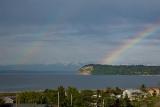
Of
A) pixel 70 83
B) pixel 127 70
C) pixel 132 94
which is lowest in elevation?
pixel 132 94

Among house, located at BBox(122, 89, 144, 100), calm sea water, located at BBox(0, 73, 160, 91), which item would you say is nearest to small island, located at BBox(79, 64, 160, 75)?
calm sea water, located at BBox(0, 73, 160, 91)

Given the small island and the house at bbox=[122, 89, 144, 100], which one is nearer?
the house at bbox=[122, 89, 144, 100]

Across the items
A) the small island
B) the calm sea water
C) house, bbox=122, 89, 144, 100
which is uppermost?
the small island

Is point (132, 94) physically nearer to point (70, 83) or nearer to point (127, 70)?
point (70, 83)

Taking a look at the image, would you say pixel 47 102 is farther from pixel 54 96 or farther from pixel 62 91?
pixel 62 91

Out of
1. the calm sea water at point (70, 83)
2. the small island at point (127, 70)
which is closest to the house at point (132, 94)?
the calm sea water at point (70, 83)

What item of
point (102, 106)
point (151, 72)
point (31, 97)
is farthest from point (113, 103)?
point (151, 72)

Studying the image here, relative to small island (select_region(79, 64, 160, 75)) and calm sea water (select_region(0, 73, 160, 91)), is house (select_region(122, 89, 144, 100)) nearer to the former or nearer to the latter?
calm sea water (select_region(0, 73, 160, 91))

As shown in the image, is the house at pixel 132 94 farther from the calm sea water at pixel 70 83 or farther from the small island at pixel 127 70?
the small island at pixel 127 70

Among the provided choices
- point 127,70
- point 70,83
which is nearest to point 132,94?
point 70,83

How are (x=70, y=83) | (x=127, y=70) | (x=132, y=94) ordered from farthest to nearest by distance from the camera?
(x=127, y=70)
(x=70, y=83)
(x=132, y=94)

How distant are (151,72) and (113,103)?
152m

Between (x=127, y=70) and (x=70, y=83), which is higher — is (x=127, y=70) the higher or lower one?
the higher one

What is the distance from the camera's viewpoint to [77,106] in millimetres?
23469
